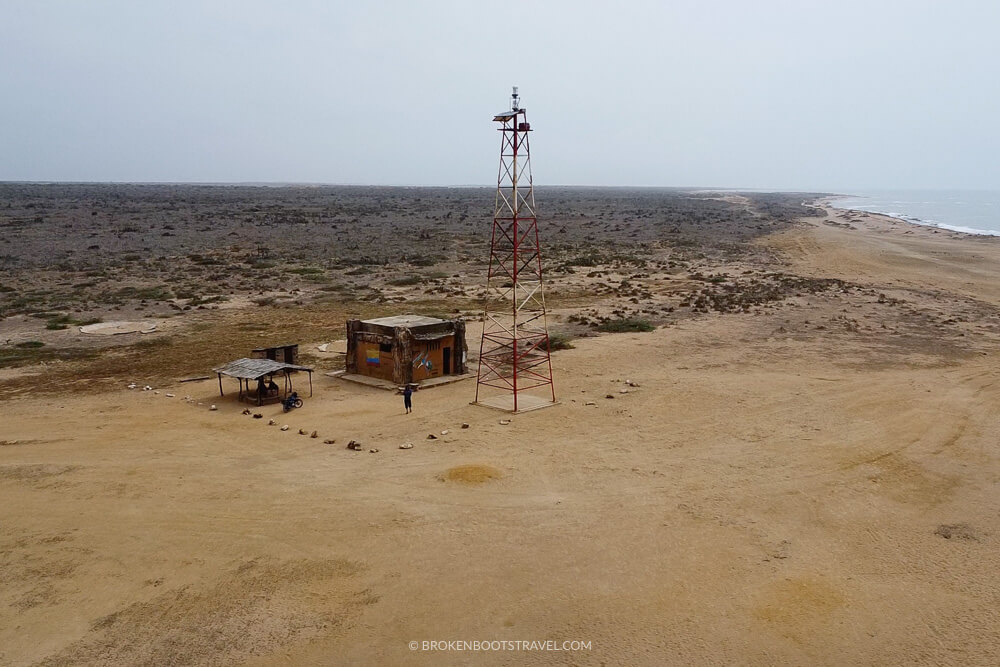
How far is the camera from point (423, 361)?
24047 mm

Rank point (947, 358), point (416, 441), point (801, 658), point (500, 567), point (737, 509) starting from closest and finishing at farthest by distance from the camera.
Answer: point (801, 658), point (500, 567), point (737, 509), point (416, 441), point (947, 358)

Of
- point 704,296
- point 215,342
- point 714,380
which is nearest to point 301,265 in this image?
point 215,342

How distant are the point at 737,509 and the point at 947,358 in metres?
18.0

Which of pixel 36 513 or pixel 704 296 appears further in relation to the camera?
pixel 704 296

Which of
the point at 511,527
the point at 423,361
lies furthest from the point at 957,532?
the point at 423,361

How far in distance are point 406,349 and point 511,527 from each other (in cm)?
1056

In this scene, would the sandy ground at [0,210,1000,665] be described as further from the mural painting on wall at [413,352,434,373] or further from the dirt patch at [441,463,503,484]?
the mural painting on wall at [413,352,434,373]

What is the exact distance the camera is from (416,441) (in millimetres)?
18266

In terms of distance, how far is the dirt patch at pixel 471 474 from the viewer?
15797 mm

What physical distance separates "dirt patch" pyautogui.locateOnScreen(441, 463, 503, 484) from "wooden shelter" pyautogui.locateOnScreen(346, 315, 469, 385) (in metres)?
7.58

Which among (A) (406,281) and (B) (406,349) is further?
(A) (406,281)

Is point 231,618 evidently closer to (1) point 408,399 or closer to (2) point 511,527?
(2) point 511,527

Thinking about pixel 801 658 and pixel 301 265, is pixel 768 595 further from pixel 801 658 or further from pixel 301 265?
pixel 301 265

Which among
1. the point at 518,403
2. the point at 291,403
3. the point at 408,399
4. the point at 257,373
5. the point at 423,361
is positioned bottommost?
the point at 518,403
